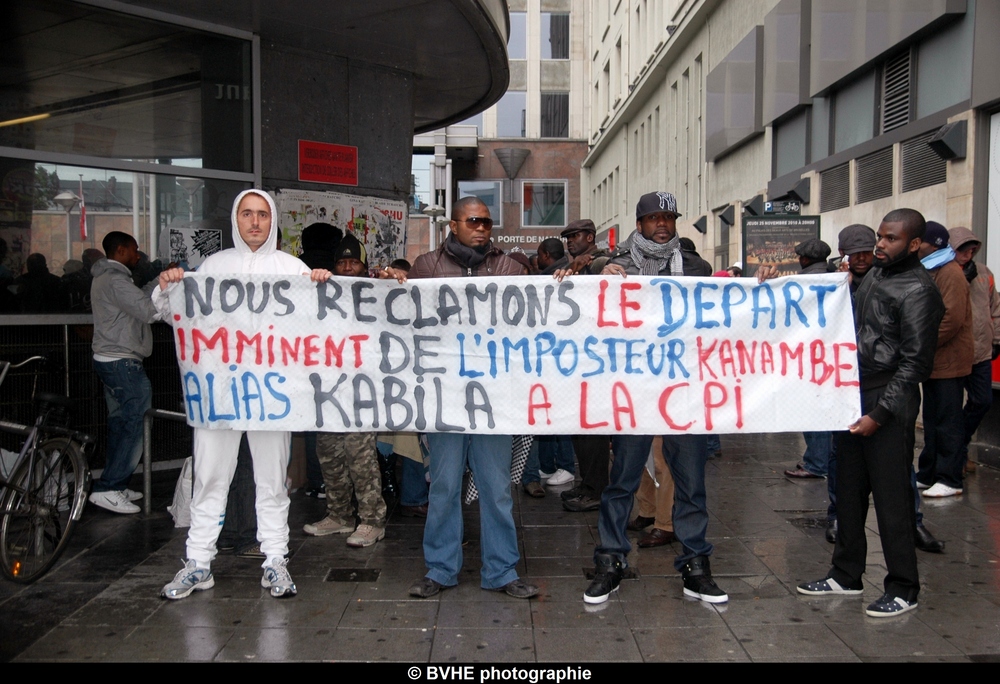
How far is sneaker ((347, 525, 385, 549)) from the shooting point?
18.3ft

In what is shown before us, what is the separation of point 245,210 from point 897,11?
8640 mm

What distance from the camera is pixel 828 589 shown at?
4.65m

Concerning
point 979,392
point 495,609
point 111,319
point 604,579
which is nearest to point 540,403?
point 604,579

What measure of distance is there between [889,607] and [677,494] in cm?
114

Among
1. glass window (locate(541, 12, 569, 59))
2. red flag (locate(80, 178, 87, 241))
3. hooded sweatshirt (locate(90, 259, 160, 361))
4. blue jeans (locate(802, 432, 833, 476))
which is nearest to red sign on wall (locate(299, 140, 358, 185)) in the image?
→ red flag (locate(80, 178, 87, 241))

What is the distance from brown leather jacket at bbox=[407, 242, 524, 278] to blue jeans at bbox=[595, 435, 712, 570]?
3.65 ft

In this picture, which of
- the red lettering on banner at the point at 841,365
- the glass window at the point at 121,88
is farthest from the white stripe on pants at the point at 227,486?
the glass window at the point at 121,88

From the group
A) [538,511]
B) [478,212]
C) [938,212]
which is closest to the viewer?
[478,212]

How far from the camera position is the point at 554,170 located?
4272 centimetres

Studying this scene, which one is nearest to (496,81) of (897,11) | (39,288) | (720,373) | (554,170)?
(897,11)

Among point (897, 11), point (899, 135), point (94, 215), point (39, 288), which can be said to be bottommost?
point (39, 288)

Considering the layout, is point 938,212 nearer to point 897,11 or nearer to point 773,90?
point 897,11

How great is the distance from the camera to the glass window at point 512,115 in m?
41.8

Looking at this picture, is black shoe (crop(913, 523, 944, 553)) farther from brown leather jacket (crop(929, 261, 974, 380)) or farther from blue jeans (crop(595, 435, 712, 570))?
blue jeans (crop(595, 435, 712, 570))
